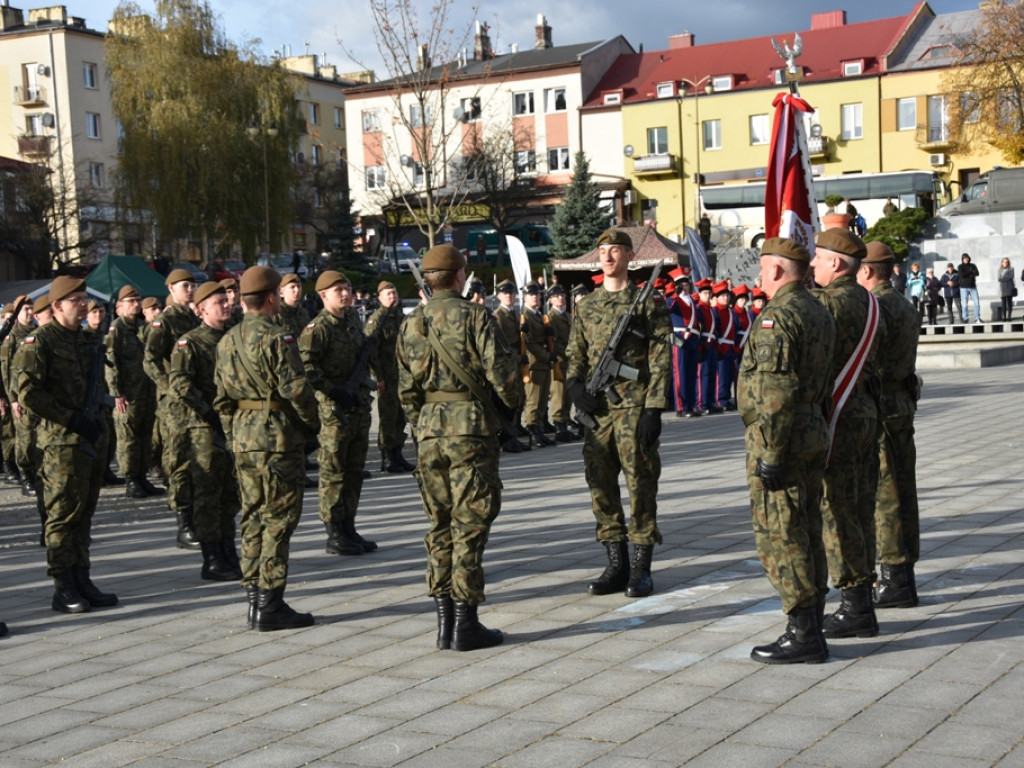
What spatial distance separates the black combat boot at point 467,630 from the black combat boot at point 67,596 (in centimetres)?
271


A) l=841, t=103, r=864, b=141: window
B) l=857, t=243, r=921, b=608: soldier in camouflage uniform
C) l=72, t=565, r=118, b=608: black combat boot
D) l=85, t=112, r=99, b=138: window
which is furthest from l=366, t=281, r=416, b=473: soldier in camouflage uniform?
l=85, t=112, r=99, b=138: window

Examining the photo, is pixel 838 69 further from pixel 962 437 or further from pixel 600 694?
pixel 600 694

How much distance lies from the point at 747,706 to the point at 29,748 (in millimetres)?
3054

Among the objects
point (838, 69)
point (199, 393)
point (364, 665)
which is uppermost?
point (838, 69)

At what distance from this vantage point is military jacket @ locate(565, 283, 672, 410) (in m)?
7.40

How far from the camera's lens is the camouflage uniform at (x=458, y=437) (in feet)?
21.5

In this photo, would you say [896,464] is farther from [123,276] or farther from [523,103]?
[523,103]

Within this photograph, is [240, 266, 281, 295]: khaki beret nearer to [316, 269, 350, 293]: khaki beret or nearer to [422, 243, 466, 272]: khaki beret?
[422, 243, 466, 272]: khaki beret

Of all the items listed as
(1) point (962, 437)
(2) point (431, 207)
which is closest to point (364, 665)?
(1) point (962, 437)

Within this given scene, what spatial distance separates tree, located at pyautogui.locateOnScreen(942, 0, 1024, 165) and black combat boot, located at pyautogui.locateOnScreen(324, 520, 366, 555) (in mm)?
42193

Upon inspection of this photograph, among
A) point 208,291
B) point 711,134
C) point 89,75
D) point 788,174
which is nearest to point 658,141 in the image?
point 711,134

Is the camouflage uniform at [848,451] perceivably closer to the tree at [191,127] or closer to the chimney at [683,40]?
the tree at [191,127]

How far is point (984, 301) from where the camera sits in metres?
39.9

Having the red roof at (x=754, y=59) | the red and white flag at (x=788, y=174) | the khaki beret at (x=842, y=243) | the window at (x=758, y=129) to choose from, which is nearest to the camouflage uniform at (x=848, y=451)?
the khaki beret at (x=842, y=243)
